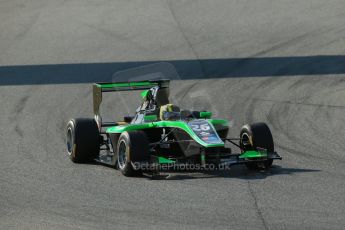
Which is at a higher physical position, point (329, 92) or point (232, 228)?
point (329, 92)

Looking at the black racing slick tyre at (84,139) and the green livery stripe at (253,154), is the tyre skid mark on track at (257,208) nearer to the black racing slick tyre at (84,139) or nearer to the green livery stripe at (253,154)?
the green livery stripe at (253,154)

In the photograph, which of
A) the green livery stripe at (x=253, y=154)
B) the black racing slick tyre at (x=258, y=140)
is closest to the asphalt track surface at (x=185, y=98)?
the black racing slick tyre at (x=258, y=140)

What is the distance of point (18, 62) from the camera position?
80.1 feet

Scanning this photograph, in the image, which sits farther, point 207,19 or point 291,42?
point 207,19

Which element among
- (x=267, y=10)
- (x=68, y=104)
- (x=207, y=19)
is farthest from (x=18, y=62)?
(x=267, y=10)

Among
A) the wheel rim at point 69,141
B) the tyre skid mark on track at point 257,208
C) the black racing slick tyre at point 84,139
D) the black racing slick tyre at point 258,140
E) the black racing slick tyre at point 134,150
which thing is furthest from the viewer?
the wheel rim at point 69,141

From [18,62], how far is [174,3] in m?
7.19

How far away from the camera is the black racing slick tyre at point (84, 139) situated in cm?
1454

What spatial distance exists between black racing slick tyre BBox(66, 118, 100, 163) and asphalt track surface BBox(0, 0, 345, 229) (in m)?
0.27

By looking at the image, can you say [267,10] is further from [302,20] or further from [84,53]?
[84,53]

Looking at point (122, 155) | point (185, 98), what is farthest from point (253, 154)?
point (185, 98)

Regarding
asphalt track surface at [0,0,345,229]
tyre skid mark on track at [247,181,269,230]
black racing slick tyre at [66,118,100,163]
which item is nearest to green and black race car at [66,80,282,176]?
black racing slick tyre at [66,118,100,163]

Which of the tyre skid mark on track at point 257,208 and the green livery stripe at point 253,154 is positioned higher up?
the green livery stripe at point 253,154

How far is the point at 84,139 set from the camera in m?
14.6
